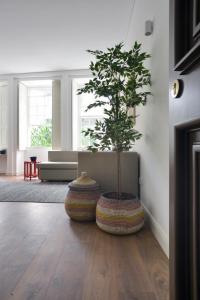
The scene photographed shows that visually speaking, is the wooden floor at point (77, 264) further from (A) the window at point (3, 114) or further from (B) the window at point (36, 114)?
(A) the window at point (3, 114)

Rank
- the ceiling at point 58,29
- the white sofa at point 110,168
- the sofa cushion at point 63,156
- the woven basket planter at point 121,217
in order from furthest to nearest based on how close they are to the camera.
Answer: the sofa cushion at point 63,156 < the ceiling at point 58,29 < the white sofa at point 110,168 < the woven basket planter at point 121,217

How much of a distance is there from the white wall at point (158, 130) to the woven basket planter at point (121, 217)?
0.52 feet

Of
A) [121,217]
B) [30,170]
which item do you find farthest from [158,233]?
[30,170]

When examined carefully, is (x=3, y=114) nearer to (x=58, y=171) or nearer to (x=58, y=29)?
(x=58, y=171)

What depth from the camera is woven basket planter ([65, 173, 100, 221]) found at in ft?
6.84

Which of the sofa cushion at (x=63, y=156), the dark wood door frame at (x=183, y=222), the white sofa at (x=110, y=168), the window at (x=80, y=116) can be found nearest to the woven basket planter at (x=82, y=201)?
the white sofa at (x=110, y=168)

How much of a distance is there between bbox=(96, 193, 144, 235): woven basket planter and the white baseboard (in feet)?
0.37

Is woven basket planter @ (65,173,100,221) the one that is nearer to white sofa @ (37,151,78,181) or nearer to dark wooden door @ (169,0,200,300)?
dark wooden door @ (169,0,200,300)

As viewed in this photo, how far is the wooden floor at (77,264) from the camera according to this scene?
109 cm

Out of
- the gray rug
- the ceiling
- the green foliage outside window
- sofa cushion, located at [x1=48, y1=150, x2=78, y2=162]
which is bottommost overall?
the gray rug

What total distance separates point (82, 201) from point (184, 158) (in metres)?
1.60

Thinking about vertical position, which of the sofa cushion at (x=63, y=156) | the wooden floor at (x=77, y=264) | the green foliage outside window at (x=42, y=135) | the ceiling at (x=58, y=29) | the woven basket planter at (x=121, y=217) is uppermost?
the ceiling at (x=58, y=29)

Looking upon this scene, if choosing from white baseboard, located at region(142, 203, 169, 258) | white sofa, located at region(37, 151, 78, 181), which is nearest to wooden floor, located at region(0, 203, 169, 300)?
white baseboard, located at region(142, 203, 169, 258)

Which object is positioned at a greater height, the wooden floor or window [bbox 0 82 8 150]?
window [bbox 0 82 8 150]
